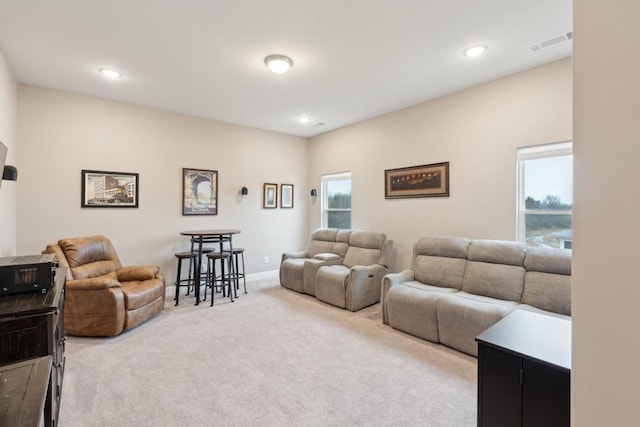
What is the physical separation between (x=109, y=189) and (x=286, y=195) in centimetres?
293

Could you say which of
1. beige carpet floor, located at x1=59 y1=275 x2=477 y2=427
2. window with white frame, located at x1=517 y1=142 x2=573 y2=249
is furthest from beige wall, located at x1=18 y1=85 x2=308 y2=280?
window with white frame, located at x1=517 y1=142 x2=573 y2=249

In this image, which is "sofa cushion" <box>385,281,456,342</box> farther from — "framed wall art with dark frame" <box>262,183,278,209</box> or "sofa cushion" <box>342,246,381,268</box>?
"framed wall art with dark frame" <box>262,183,278,209</box>

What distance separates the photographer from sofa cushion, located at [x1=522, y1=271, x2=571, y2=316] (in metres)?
2.58

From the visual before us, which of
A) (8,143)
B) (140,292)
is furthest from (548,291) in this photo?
(8,143)

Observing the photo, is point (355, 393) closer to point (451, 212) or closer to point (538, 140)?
point (451, 212)

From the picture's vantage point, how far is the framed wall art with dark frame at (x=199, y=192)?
15.8ft

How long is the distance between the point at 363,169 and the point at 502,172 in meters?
2.20

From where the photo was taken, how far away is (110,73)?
131 inches

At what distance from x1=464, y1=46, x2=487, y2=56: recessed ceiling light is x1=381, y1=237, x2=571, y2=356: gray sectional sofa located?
194 cm

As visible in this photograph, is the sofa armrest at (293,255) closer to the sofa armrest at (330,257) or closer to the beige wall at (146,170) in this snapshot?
the sofa armrest at (330,257)

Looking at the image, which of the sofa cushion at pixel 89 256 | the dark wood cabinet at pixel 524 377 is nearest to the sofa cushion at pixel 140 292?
the sofa cushion at pixel 89 256

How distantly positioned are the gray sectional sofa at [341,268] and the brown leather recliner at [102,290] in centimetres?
197

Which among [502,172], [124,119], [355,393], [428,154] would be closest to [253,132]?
[124,119]

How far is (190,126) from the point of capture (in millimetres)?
4855
